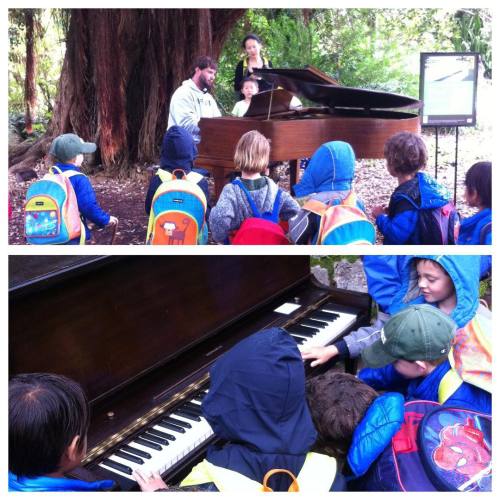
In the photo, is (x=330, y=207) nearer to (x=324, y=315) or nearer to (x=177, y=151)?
(x=324, y=315)

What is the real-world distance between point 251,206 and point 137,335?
66 cm

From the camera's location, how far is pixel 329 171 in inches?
85.9

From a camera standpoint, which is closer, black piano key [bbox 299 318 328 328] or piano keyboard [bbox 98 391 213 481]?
piano keyboard [bbox 98 391 213 481]

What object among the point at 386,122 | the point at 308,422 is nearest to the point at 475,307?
the point at 308,422

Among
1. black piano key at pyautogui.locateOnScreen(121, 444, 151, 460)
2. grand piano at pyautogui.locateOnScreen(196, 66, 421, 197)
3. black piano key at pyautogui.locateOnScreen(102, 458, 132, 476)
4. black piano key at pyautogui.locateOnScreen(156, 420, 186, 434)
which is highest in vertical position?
grand piano at pyautogui.locateOnScreen(196, 66, 421, 197)

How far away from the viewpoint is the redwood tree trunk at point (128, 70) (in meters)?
4.02

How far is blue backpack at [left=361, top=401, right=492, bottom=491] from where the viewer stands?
1.24 m

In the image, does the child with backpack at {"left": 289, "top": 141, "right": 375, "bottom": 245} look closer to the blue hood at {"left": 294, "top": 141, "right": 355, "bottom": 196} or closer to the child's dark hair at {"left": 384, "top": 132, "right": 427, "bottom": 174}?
the blue hood at {"left": 294, "top": 141, "right": 355, "bottom": 196}

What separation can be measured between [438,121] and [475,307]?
1361mm

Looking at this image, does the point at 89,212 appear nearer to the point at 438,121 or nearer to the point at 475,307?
the point at 475,307

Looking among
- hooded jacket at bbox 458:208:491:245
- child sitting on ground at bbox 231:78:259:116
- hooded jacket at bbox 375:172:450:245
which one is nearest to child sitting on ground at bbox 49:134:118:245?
hooded jacket at bbox 375:172:450:245

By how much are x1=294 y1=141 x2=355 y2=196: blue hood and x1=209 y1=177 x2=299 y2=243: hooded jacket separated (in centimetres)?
12

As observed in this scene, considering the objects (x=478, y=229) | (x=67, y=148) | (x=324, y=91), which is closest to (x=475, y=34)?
(x=324, y=91)

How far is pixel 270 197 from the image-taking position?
2178 mm
